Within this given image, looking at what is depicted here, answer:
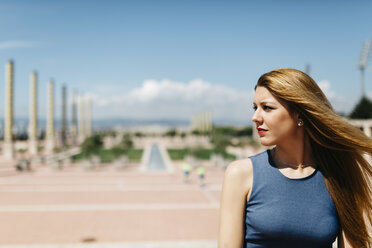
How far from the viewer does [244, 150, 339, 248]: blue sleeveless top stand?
114 cm

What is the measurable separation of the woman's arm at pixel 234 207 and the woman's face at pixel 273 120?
0.66 feet

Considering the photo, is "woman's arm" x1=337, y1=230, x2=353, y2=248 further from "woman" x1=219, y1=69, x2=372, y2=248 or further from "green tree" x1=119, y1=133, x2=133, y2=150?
"green tree" x1=119, y1=133, x2=133, y2=150

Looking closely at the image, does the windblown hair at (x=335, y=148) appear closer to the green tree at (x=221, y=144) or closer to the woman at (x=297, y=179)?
the woman at (x=297, y=179)

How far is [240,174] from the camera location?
1.19 metres

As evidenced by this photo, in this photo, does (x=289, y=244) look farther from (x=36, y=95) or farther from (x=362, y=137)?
(x=36, y=95)

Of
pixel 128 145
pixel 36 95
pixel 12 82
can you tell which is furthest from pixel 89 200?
pixel 36 95

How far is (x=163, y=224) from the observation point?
860 centimetres

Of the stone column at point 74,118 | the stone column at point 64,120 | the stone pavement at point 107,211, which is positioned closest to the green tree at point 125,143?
the stone pavement at point 107,211

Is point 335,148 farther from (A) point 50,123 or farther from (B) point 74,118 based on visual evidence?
(B) point 74,118

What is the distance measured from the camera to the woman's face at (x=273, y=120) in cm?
124

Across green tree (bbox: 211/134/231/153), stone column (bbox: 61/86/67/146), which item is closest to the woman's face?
green tree (bbox: 211/134/231/153)

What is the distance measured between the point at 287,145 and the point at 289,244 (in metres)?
0.41

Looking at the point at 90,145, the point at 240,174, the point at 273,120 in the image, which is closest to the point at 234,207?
the point at 240,174

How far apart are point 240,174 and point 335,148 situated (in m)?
0.46
